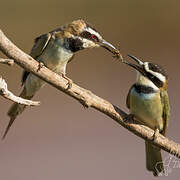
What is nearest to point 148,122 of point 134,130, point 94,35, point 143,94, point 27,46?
point 143,94

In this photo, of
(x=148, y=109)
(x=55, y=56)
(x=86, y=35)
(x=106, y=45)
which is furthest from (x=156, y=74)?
(x=55, y=56)

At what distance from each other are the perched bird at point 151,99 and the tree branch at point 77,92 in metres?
0.23

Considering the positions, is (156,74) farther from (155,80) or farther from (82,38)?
(82,38)

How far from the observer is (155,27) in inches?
177

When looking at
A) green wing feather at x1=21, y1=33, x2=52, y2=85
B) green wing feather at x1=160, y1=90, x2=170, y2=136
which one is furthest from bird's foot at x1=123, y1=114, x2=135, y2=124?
green wing feather at x1=21, y1=33, x2=52, y2=85

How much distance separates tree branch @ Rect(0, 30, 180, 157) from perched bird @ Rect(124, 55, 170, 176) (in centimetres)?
23

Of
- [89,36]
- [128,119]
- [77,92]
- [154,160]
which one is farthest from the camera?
[154,160]

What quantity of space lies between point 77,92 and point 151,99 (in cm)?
53

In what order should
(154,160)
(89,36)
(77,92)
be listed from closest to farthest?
(77,92), (89,36), (154,160)

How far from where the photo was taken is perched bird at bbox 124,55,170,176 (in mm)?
2477

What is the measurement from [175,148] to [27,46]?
220 centimetres

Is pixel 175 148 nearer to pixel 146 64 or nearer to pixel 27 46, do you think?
pixel 146 64

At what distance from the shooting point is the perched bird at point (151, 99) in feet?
8.13

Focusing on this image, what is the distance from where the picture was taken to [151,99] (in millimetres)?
2504
